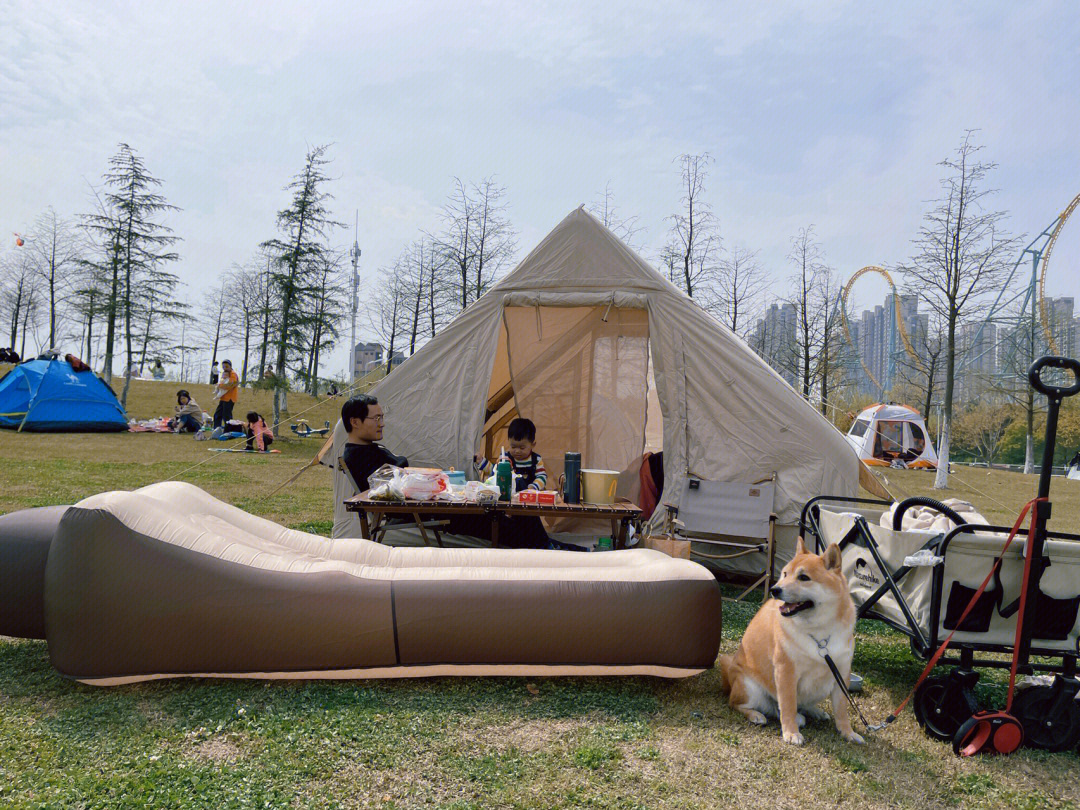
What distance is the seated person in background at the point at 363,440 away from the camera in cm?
540

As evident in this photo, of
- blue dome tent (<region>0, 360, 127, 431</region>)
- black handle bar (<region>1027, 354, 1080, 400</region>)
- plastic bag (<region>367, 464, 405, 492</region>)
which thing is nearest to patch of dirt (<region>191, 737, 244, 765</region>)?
plastic bag (<region>367, 464, 405, 492</region>)

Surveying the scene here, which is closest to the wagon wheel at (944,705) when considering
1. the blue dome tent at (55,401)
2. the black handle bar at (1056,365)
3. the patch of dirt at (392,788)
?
the black handle bar at (1056,365)

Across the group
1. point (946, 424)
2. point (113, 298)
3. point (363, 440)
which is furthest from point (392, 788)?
point (113, 298)

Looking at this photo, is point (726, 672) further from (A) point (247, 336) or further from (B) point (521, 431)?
(A) point (247, 336)

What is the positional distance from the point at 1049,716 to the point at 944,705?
40 cm

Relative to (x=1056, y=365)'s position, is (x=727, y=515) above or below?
below

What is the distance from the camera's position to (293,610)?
3.29 metres

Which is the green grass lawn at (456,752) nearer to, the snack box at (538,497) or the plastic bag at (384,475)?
the snack box at (538,497)

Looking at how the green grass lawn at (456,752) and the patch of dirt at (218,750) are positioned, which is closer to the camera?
the green grass lawn at (456,752)

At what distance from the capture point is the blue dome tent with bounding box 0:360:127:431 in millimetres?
16672

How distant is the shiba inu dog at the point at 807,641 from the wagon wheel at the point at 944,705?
1.18 ft

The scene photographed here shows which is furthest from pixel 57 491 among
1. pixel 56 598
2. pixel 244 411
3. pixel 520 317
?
pixel 244 411

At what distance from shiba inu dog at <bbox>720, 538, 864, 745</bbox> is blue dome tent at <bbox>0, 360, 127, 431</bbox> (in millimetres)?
17951

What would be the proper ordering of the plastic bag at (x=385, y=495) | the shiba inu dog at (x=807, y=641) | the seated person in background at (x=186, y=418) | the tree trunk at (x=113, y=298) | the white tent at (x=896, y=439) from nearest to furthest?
the shiba inu dog at (x=807, y=641) → the plastic bag at (x=385, y=495) → the seated person in background at (x=186, y=418) → the white tent at (x=896, y=439) → the tree trunk at (x=113, y=298)
